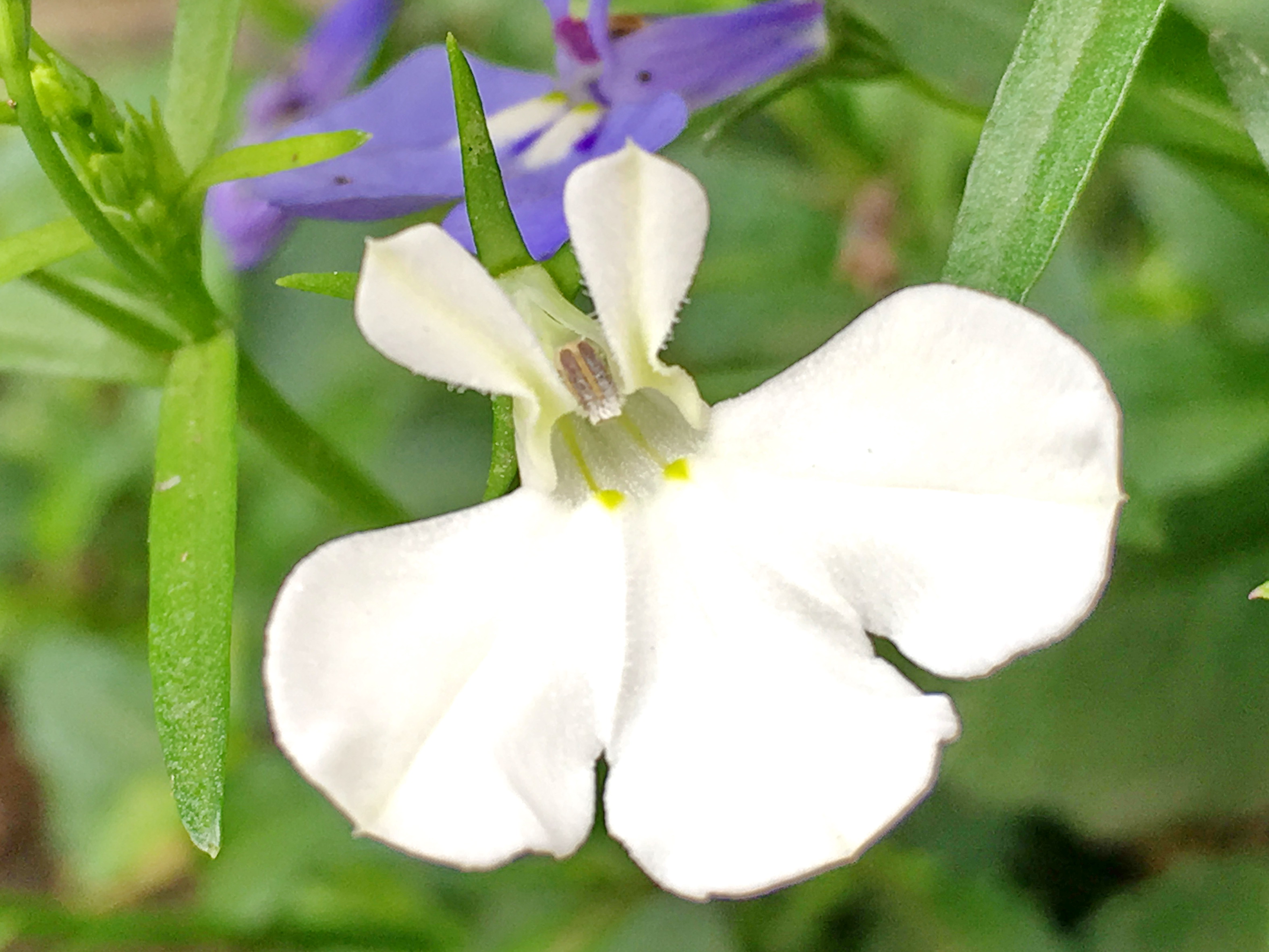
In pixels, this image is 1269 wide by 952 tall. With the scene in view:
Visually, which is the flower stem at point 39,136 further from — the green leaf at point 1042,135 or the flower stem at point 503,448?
the green leaf at point 1042,135

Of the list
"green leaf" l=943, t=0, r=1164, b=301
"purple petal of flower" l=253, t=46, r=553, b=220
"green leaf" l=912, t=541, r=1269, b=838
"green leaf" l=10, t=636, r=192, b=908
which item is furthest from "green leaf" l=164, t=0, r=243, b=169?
"green leaf" l=10, t=636, r=192, b=908

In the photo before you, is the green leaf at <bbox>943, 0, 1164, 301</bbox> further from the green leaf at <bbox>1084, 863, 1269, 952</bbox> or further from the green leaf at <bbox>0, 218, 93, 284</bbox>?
the green leaf at <bbox>1084, 863, 1269, 952</bbox>

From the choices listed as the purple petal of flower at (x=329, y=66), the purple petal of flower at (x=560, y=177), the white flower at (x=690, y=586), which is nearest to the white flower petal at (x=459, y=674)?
the white flower at (x=690, y=586)

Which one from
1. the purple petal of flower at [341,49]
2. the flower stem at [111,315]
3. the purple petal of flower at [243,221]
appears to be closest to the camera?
the flower stem at [111,315]

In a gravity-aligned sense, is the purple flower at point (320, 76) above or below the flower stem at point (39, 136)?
below

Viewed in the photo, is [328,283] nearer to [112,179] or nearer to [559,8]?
[112,179]
